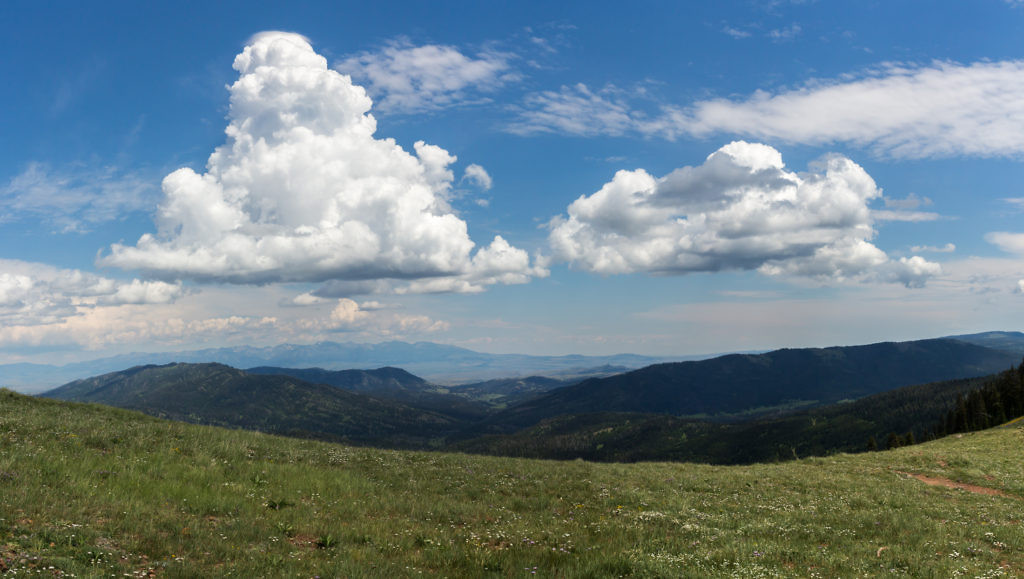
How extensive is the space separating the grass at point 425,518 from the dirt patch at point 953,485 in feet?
2.54

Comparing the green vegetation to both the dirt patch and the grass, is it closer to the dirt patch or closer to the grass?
the dirt patch

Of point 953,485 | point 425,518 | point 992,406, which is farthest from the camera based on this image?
point 992,406

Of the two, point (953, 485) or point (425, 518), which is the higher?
point (425, 518)

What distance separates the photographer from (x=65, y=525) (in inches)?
434

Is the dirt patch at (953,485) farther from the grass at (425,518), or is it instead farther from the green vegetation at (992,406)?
the green vegetation at (992,406)

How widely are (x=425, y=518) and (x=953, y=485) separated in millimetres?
30420

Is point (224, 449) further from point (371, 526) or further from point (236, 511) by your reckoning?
point (371, 526)

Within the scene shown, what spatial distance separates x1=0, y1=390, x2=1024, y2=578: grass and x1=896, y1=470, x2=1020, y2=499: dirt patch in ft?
2.54

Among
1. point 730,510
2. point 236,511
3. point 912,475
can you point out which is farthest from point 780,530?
point 912,475

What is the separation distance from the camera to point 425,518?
1656 cm

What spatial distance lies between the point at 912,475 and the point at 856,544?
75.4 ft

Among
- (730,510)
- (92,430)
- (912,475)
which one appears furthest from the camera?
(912,475)

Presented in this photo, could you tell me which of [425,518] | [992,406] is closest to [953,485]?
[425,518]

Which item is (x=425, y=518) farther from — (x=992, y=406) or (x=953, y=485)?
(x=992, y=406)
